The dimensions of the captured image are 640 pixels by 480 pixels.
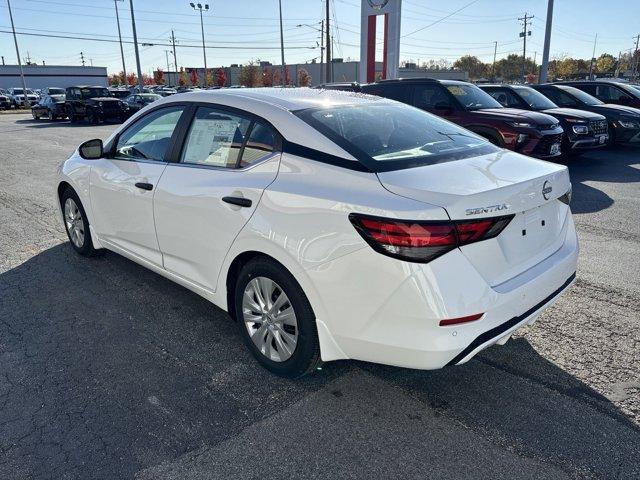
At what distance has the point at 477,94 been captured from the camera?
A: 10117mm

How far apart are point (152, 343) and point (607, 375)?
9.62ft

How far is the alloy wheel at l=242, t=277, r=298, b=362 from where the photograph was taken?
2.88m

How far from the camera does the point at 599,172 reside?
32.5ft

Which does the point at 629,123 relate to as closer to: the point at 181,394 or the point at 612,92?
the point at 612,92

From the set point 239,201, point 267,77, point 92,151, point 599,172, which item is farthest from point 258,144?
point 267,77

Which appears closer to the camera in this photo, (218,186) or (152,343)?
(218,186)

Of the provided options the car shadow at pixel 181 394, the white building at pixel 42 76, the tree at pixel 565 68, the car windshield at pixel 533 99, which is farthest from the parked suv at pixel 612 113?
the tree at pixel 565 68

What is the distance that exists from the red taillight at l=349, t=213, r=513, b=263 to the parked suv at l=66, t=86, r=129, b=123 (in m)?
25.5

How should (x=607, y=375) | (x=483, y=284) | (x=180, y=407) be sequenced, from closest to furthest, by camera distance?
(x=483, y=284), (x=180, y=407), (x=607, y=375)

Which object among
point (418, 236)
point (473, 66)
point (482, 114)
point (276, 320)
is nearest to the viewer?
point (418, 236)

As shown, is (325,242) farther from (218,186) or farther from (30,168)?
(30,168)

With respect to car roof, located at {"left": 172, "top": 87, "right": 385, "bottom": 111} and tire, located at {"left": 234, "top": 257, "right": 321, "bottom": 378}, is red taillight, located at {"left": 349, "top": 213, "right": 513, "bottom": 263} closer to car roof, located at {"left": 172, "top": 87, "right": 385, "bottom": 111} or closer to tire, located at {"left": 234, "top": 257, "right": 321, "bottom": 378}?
tire, located at {"left": 234, "top": 257, "right": 321, "bottom": 378}

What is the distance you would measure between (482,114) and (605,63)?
418 ft

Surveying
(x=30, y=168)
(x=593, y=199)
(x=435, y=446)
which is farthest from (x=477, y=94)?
(x=30, y=168)
